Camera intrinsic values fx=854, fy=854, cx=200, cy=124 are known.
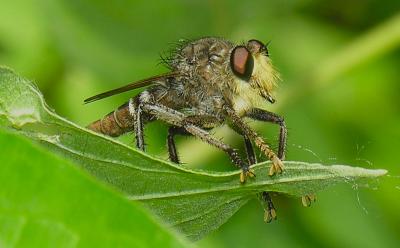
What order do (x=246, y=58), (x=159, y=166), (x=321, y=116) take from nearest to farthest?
(x=159, y=166)
(x=246, y=58)
(x=321, y=116)

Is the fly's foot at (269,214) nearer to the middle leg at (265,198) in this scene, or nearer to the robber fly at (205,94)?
the middle leg at (265,198)

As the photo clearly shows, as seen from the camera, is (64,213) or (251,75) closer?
(64,213)

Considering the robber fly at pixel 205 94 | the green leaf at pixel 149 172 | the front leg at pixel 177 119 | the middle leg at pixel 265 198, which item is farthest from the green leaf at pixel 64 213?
the robber fly at pixel 205 94

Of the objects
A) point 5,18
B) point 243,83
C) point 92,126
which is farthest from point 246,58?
point 5,18

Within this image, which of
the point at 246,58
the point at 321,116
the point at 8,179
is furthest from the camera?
the point at 321,116

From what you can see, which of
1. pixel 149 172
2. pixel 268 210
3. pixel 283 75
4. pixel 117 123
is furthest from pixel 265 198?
pixel 283 75

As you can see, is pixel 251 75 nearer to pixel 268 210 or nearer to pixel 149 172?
pixel 268 210

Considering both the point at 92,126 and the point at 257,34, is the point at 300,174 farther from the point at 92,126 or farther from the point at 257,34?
the point at 257,34

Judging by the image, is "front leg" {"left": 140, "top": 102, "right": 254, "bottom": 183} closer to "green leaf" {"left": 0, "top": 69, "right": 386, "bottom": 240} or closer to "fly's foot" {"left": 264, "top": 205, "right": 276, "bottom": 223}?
"fly's foot" {"left": 264, "top": 205, "right": 276, "bottom": 223}
